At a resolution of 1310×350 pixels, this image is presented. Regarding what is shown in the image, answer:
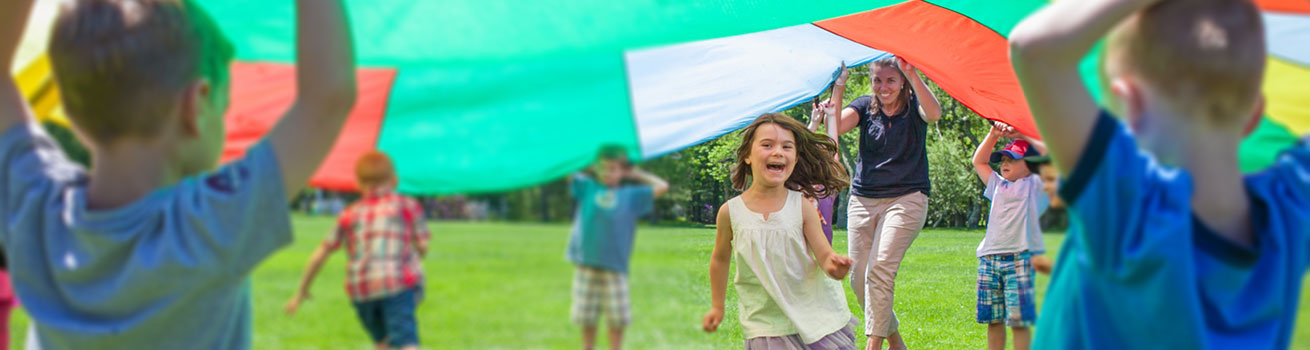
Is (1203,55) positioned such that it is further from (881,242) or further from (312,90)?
(881,242)

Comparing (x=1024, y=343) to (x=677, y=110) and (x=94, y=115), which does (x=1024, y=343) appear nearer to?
(x=677, y=110)

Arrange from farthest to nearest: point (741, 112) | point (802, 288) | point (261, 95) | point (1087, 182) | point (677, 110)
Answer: point (802, 288) → point (741, 112) → point (677, 110) → point (261, 95) → point (1087, 182)

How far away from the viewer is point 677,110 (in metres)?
2.57

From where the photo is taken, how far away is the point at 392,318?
6.17 feet

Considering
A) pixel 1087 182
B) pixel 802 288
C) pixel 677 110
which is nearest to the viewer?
pixel 1087 182

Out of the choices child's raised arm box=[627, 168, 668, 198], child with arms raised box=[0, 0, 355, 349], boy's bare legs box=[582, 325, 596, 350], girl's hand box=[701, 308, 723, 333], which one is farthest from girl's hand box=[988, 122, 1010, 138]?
child with arms raised box=[0, 0, 355, 349]

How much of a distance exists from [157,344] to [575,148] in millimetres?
795

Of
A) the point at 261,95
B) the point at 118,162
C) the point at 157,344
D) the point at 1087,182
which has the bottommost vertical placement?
the point at 157,344

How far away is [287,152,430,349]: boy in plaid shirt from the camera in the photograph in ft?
6.05

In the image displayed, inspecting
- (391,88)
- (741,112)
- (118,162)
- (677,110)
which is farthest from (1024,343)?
(118,162)

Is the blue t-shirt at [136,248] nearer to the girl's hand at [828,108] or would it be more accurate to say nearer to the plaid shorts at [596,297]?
the plaid shorts at [596,297]

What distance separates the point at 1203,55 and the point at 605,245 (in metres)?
1.20

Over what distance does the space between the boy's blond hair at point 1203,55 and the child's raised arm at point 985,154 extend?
1.65 meters

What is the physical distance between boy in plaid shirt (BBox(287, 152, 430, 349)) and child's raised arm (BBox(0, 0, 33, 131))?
1.76 feet
